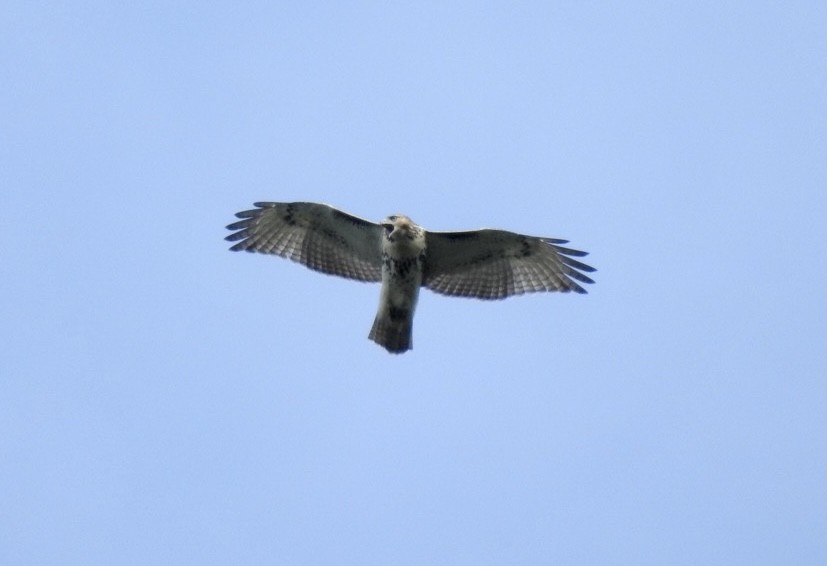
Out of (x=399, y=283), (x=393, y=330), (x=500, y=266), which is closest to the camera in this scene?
(x=399, y=283)

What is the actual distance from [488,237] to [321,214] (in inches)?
98.9

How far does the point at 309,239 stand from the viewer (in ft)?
60.3

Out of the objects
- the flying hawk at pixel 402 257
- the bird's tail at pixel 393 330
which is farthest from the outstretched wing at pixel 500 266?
the bird's tail at pixel 393 330

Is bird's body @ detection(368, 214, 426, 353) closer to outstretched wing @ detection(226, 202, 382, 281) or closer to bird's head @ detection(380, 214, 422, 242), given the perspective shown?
bird's head @ detection(380, 214, 422, 242)

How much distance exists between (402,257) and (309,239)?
2.01 meters

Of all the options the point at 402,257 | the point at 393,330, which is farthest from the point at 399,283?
the point at 393,330

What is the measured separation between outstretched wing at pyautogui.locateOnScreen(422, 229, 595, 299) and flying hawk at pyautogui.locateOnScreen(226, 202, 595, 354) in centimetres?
1

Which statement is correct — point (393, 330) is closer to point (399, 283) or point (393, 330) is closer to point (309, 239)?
point (399, 283)

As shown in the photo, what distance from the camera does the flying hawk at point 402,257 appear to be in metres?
17.3

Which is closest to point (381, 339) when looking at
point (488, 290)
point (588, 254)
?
point (488, 290)

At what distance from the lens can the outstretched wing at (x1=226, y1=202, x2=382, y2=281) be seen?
18.0 metres

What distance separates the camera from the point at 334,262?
18.5 m

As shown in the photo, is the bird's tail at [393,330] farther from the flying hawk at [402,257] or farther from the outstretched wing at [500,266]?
the outstretched wing at [500,266]

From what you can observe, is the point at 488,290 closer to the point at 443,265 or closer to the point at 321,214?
the point at 443,265
